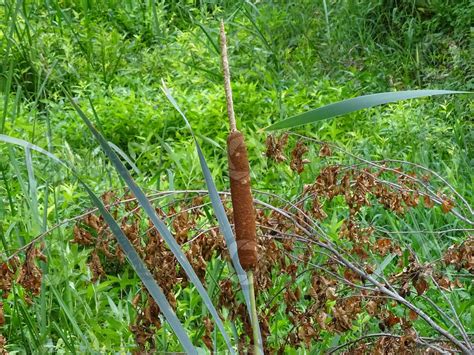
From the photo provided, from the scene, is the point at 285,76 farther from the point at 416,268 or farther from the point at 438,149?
the point at 416,268

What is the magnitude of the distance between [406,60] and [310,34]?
2.61 ft

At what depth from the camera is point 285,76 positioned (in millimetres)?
5730

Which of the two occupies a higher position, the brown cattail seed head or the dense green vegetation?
the brown cattail seed head

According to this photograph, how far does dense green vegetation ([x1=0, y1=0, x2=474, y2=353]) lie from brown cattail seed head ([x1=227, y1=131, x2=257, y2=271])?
136 centimetres

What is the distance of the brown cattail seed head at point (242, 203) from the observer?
1234 mm

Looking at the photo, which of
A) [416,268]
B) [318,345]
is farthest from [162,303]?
[318,345]

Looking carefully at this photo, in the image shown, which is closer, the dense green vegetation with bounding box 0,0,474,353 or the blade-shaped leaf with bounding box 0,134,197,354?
the blade-shaped leaf with bounding box 0,134,197,354

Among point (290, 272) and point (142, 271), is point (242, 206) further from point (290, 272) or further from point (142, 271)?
point (290, 272)

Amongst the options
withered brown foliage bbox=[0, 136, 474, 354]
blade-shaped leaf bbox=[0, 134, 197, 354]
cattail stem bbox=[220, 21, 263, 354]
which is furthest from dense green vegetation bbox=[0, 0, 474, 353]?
cattail stem bbox=[220, 21, 263, 354]

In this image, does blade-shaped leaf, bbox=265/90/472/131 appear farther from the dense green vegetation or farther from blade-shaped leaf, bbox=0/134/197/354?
the dense green vegetation

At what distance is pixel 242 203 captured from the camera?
1245 millimetres

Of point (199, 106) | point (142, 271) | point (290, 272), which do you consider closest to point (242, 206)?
point (142, 271)

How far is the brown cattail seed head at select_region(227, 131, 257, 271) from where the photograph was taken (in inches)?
48.6

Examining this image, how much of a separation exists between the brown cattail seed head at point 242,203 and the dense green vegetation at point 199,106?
1362 mm
